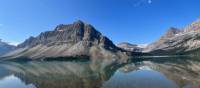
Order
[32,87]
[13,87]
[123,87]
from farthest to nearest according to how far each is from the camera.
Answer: [13,87] → [32,87] → [123,87]

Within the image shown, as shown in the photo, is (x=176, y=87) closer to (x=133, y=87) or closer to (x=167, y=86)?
(x=167, y=86)

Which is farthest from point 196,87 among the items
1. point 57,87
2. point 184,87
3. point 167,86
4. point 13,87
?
point 13,87

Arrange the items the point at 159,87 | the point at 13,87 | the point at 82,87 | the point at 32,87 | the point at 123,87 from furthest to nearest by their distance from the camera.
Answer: the point at 13,87, the point at 32,87, the point at 82,87, the point at 123,87, the point at 159,87

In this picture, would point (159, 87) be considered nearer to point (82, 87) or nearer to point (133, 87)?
point (133, 87)

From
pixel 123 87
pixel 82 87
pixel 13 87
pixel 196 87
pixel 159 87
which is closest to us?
pixel 196 87

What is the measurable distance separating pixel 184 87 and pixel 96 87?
66.4ft

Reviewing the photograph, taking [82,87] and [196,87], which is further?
[82,87]

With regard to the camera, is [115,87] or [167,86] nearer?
[167,86]

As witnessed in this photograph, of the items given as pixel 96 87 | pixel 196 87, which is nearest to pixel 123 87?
pixel 96 87

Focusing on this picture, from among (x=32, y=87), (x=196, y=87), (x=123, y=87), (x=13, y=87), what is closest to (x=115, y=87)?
(x=123, y=87)

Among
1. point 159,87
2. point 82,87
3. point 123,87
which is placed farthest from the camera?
point 82,87

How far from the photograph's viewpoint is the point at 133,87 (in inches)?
2196

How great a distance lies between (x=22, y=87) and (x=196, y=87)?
46.9m

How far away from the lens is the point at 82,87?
61.8m
